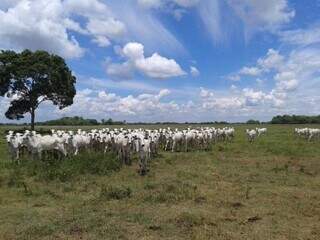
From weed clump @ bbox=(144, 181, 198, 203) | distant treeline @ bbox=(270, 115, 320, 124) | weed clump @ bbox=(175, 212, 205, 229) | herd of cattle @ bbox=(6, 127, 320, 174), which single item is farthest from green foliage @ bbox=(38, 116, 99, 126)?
weed clump @ bbox=(175, 212, 205, 229)

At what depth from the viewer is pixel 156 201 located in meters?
15.7

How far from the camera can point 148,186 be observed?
60.9ft

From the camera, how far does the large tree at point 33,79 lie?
5369 centimetres

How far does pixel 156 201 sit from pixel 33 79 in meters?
42.3

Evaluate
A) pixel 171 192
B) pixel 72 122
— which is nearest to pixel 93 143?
pixel 171 192

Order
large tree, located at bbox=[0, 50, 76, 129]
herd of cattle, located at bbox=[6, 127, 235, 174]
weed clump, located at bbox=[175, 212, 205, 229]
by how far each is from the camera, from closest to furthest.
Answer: weed clump, located at bbox=[175, 212, 205, 229] → herd of cattle, located at bbox=[6, 127, 235, 174] → large tree, located at bbox=[0, 50, 76, 129]

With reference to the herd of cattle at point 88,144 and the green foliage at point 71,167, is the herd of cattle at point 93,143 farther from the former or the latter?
the green foliage at point 71,167

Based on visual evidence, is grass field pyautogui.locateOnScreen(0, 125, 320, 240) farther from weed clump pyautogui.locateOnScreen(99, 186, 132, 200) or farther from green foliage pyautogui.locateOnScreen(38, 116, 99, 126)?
green foliage pyautogui.locateOnScreen(38, 116, 99, 126)

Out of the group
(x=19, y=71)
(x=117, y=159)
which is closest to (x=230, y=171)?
(x=117, y=159)

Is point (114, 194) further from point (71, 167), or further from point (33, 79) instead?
point (33, 79)

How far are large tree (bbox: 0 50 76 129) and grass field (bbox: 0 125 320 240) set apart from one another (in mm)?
30006

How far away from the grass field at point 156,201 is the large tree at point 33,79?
30.0 metres

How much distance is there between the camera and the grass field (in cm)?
1208

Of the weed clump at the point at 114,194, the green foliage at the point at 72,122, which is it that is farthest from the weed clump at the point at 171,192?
the green foliage at the point at 72,122
